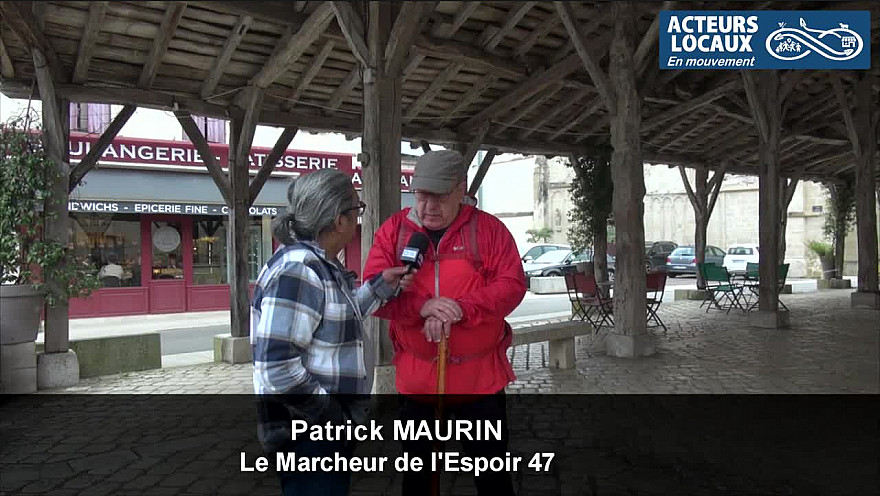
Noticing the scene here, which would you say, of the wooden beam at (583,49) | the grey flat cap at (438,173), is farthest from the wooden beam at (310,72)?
the grey flat cap at (438,173)

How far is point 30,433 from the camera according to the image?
4.68 meters

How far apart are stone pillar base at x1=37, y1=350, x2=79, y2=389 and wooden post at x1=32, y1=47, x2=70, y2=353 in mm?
75

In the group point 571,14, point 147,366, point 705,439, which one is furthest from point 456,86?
point 705,439

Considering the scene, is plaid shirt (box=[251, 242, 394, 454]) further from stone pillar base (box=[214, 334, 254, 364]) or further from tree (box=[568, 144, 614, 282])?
tree (box=[568, 144, 614, 282])

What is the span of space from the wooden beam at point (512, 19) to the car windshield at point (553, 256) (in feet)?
49.7

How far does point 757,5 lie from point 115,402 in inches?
331

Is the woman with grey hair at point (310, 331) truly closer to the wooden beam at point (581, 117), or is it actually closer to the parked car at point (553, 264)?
the wooden beam at point (581, 117)

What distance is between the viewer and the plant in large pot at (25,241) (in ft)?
19.0

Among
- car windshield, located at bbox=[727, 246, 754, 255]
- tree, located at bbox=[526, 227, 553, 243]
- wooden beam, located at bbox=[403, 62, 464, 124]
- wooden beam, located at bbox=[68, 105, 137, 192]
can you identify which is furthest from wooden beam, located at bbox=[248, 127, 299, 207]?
tree, located at bbox=[526, 227, 553, 243]

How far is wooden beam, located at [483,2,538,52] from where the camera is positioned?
7234 millimetres

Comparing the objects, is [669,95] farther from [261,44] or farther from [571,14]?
[261,44]

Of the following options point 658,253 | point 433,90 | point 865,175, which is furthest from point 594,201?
point 658,253

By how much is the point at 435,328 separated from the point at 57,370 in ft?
18.7

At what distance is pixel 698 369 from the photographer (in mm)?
6438
